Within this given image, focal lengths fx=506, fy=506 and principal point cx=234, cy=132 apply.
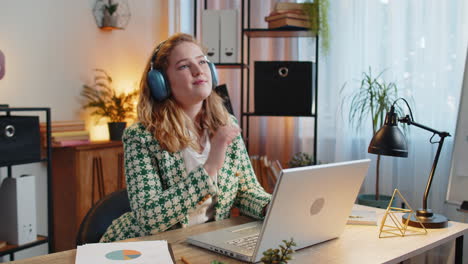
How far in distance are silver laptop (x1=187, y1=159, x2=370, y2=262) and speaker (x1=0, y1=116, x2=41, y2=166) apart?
1459 mm

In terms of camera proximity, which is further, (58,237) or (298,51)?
(298,51)

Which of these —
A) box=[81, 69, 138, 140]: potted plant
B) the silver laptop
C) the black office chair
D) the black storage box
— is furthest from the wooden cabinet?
the silver laptop

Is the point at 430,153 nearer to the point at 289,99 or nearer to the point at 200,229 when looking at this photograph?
the point at 289,99

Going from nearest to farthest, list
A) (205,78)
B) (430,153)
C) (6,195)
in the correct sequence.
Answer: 1. (205,78)
2. (6,195)
3. (430,153)

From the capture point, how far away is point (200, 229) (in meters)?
1.49

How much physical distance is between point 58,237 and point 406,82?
7.68 feet

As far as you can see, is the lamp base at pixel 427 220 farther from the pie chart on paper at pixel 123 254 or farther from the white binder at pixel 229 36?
the white binder at pixel 229 36

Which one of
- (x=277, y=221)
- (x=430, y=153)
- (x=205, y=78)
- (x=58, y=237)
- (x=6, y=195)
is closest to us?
(x=277, y=221)

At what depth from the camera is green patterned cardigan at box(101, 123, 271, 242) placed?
4.85 feet

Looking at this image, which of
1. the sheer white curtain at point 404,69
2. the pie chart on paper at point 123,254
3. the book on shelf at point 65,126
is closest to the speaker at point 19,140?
the book on shelf at point 65,126

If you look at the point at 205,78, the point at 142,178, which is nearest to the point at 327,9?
the point at 205,78

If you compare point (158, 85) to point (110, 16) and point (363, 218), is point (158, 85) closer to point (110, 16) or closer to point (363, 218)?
point (363, 218)

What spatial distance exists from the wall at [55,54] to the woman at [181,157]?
1499mm

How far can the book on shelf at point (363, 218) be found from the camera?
1528 mm
